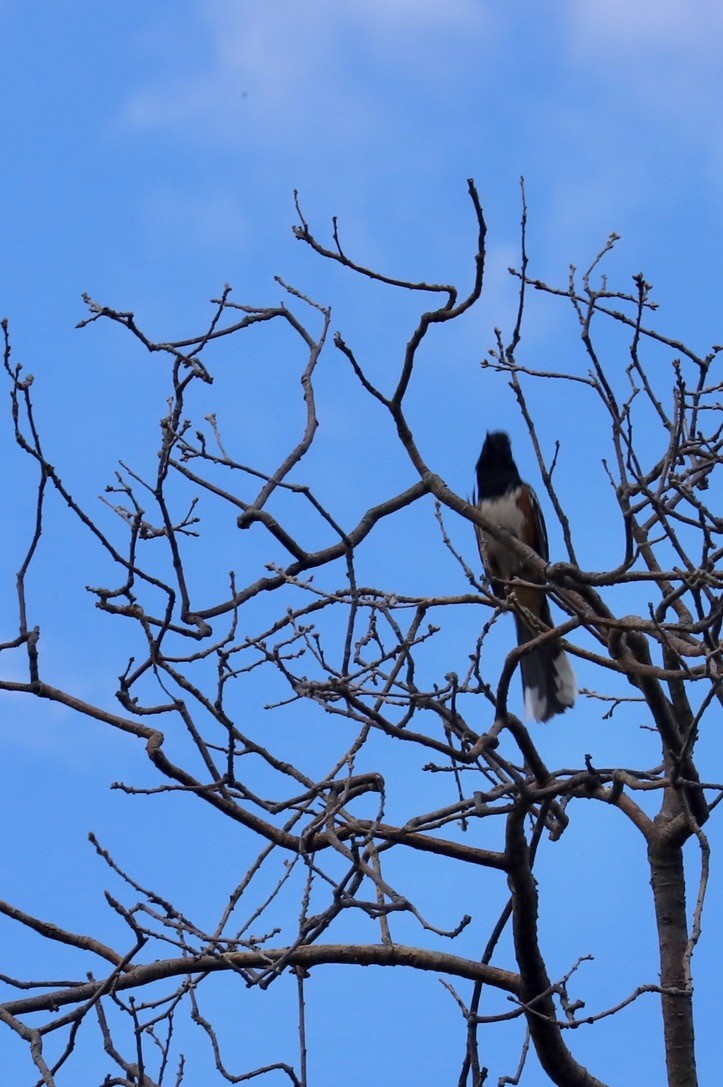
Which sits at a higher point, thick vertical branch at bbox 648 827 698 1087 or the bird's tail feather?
the bird's tail feather

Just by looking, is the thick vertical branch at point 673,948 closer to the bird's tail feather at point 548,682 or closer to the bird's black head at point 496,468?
the bird's tail feather at point 548,682

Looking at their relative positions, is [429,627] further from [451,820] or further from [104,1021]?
[104,1021]

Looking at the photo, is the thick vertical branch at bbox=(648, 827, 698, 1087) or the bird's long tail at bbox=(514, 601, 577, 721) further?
the bird's long tail at bbox=(514, 601, 577, 721)

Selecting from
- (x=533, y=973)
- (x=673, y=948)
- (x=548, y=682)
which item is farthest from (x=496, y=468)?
(x=533, y=973)

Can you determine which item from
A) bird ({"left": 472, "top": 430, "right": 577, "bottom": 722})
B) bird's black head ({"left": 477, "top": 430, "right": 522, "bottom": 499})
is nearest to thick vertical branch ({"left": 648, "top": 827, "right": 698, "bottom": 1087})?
bird ({"left": 472, "top": 430, "right": 577, "bottom": 722})

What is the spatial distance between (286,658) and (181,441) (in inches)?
29.7

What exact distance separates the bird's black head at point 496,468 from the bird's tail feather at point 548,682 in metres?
1.17

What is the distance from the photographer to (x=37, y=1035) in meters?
3.38

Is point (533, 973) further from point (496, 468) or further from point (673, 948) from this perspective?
point (496, 468)

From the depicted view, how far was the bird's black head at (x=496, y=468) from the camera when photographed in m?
6.86

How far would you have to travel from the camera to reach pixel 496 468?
6961 millimetres

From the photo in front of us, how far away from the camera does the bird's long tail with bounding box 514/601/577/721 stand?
19.4 feet

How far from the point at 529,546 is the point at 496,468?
3.20 ft

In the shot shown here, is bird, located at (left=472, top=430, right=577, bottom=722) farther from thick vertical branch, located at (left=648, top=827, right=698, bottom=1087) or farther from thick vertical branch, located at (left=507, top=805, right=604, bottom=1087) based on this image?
thick vertical branch, located at (left=507, top=805, right=604, bottom=1087)
